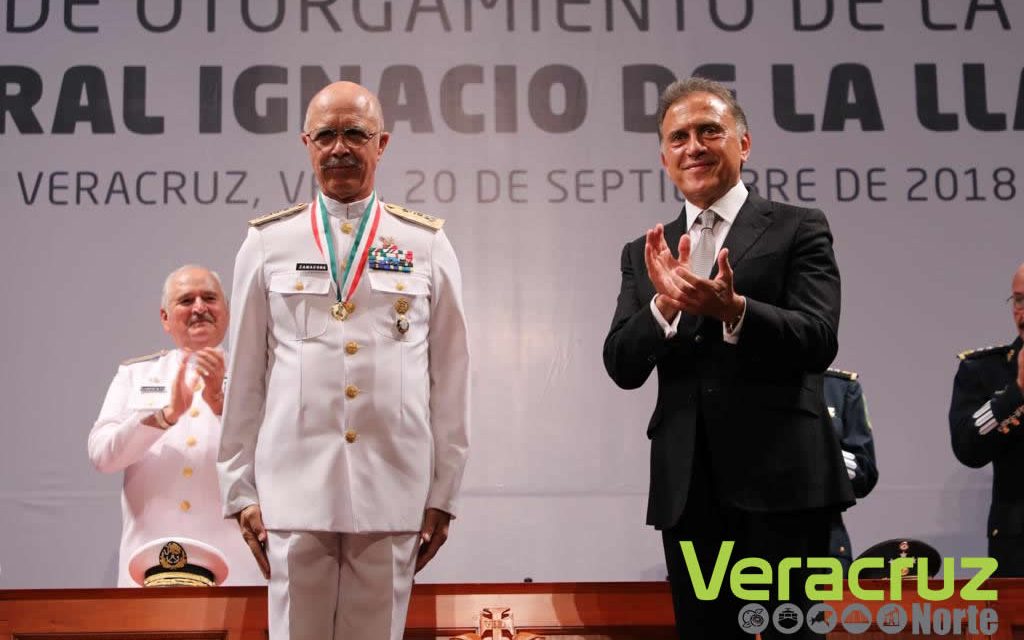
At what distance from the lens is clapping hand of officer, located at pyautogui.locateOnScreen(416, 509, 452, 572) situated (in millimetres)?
2330

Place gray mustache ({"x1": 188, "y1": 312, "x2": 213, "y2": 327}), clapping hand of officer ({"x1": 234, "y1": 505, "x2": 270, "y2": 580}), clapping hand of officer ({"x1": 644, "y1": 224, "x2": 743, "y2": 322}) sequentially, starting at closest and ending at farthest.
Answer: clapping hand of officer ({"x1": 644, "y1": 224, "x2": 743, "y2": 322}) → clapping hand of officer ({"x1": 234, "y1": 505, "x2": 270, "y2": 580}) → gray mustache ({"x1": 188, "y1": 312, "x2": 213, "y2": 327})

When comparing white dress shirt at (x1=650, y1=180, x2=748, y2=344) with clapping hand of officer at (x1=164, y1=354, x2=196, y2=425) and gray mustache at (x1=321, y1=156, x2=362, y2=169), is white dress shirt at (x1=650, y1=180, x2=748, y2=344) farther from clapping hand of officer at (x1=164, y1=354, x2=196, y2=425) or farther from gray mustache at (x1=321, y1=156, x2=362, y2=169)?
clapping hand of officer at (x1=164, y1=354, x2=196, y2=425)

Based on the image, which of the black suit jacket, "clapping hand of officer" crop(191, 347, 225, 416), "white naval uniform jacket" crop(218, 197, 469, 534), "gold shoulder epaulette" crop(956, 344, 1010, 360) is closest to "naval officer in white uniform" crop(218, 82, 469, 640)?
"white naval uniform jacket" crop(218, 197, 469, 534)

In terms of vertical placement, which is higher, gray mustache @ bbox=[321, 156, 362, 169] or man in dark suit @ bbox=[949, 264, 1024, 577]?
gray mustache @ bbox=[321, 156, 362, 169]

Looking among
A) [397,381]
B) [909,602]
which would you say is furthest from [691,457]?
[909,602]

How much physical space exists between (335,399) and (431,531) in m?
0.34

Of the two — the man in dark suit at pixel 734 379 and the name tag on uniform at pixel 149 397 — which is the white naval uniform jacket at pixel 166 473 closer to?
the name tag on uniform at pixel 149 397

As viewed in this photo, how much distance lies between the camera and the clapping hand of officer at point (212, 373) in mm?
3254

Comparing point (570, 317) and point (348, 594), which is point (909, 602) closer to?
point (348, 594)

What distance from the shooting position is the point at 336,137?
94.7 inches

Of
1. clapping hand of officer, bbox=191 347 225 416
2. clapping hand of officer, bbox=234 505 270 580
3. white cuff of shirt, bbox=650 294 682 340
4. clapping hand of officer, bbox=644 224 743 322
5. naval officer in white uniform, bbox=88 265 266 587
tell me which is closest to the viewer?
clapping hand of officer, bbox=644 224 743 322

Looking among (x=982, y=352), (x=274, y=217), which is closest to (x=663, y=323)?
(x=274, y=217)

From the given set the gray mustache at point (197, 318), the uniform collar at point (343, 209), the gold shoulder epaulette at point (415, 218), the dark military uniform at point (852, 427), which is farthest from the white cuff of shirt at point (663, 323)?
the gray mustache at point (197, 318)

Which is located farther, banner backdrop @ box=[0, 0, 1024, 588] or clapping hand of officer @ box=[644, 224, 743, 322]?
banner backdrop @ box=[0, 0, 1024, 588]
